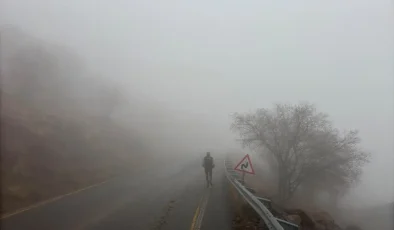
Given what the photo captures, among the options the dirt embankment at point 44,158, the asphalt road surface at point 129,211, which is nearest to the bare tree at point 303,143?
the asphalt road surface at point 129,211

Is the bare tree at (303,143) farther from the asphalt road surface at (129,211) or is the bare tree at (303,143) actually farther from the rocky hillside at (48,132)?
the rocky hillside at (48,132)

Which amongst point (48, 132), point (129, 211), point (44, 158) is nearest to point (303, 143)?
point (129, 211)

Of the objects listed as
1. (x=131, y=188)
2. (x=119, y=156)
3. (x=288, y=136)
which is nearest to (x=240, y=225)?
(x=131, y=188)

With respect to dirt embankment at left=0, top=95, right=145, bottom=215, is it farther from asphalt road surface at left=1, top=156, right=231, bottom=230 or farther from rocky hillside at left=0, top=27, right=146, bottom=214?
asphalt road surface at left=1, top=156, right=231, bottom=230

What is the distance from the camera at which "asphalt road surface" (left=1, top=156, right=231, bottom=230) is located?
370 inches

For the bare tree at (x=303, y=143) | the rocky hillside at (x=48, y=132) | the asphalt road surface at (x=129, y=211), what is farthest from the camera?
the bare tree at (x=303, y=143)

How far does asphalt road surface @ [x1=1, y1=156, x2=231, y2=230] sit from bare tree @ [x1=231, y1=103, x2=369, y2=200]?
12704mm

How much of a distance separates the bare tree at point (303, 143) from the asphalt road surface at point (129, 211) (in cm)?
1270

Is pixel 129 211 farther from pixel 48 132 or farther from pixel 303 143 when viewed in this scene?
pixel 303 143

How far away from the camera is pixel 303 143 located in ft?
92.4

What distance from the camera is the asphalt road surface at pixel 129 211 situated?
30.9 ft

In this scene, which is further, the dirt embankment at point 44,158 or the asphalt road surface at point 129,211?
the dirt embankment at point 44,158

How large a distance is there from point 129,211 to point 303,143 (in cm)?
2083

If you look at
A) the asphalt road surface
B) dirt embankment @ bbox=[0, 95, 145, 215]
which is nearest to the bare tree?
the asphalt road surface
